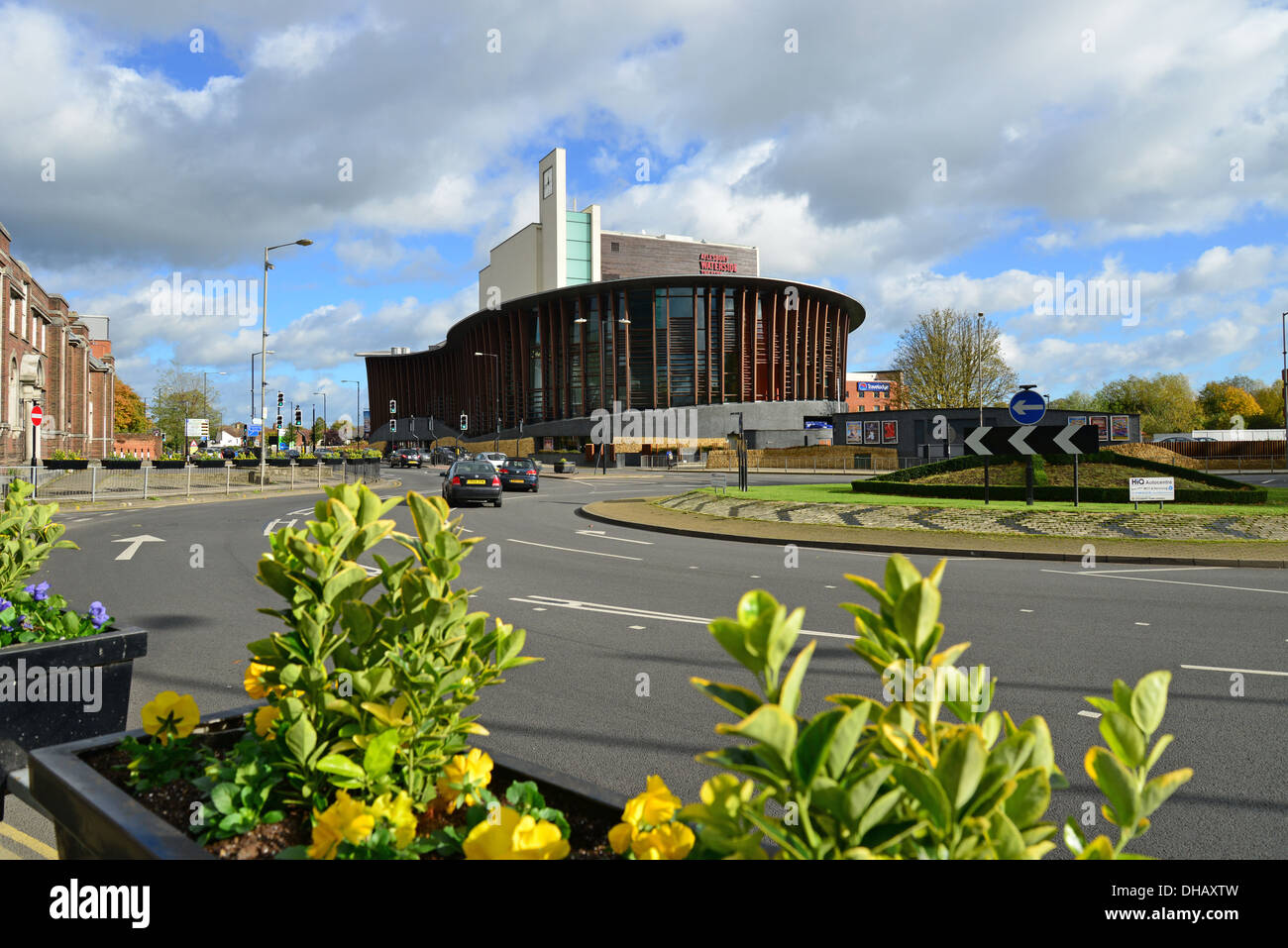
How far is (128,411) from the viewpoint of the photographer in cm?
11906

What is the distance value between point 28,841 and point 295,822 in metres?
2.31

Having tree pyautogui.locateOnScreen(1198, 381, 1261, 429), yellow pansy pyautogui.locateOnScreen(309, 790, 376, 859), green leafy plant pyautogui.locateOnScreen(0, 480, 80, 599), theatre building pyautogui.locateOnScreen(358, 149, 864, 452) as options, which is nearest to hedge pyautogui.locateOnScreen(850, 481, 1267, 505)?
green leafy plant pyautogui.locateOnScreen(0, 480, 80, 599)

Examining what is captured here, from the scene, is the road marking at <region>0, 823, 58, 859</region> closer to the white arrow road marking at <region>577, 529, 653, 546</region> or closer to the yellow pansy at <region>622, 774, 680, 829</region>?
the yellow pansy at <region>622, 774, 680, 829</region>

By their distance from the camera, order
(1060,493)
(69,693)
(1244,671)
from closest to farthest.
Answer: (69,693) < (1244,671) < (1060,493)

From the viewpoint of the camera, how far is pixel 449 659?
2250 millimetres

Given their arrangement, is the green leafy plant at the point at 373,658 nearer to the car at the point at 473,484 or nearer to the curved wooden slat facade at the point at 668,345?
the car at the point at 473,484

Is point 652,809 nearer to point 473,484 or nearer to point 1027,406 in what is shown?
point 1027,406

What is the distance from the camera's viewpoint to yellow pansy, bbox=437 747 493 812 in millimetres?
2131

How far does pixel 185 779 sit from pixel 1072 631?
786cm

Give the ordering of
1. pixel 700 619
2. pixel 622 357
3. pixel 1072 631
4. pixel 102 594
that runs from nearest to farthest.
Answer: pixel 1072 631 < pixel 700 619 < pixel 102 594 < pixel 622 357

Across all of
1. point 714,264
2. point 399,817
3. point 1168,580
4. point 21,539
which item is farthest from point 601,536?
point 714,264

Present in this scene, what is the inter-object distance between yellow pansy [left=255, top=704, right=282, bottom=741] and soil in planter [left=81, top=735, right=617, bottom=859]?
0.87ft
